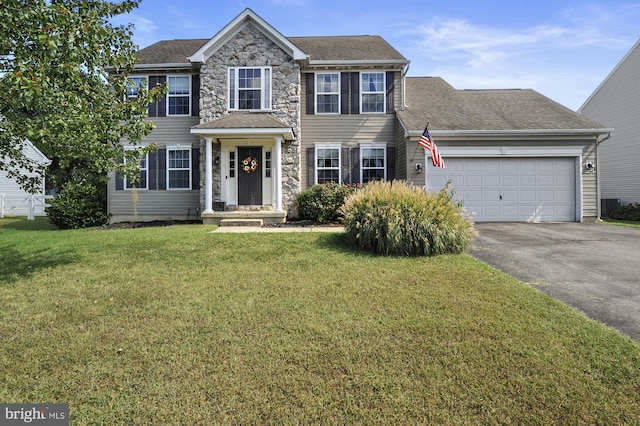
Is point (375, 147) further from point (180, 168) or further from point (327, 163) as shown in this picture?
point (180, 168)

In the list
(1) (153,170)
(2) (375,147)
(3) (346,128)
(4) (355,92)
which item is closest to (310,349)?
(2) (375,147)

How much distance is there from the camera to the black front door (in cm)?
1244

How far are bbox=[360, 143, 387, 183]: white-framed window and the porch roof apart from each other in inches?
118

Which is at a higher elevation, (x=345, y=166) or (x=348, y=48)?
(x=348, y=48)

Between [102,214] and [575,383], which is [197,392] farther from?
[102,214]

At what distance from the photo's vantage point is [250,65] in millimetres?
12180

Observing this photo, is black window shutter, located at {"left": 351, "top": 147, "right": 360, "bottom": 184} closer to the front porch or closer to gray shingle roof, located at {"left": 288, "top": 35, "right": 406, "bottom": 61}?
the front porch

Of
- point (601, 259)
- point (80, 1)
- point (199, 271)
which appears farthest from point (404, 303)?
point (80, 1)

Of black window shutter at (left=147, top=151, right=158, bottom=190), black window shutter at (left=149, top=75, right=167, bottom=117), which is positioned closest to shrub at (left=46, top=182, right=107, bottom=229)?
black window shutter at (left=147, top=151, right=158, bottom=190)

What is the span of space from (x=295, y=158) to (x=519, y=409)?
1083cm

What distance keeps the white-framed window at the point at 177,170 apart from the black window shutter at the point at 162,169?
119mm

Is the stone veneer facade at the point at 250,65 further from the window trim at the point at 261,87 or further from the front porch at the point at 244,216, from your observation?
the front porch at the point at 244,216

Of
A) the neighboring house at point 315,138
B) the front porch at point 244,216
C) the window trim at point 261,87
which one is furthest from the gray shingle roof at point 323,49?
the front porch at point 244,216

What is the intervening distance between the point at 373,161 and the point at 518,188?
5.41m
